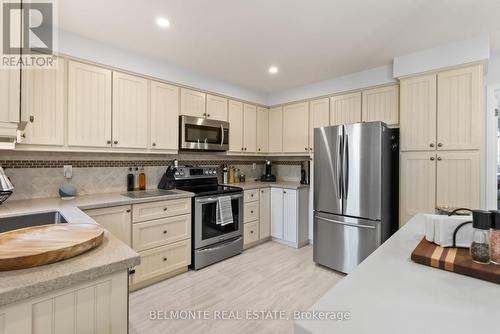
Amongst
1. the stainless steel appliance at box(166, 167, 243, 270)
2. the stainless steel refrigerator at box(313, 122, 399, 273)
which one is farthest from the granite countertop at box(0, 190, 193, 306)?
the stainless steel refrigerator at box(313, 122, 399, 273)

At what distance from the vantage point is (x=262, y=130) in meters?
4.16

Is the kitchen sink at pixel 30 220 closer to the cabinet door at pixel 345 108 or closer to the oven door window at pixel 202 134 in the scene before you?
the oven door window at pixel 202 134

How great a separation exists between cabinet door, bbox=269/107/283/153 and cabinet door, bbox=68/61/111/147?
8.24 feet

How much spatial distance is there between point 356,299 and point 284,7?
196 cm

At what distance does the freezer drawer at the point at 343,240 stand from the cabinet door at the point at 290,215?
59 centimetres

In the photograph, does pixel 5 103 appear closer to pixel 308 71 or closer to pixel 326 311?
pixel 326 311

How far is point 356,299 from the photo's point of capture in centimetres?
72

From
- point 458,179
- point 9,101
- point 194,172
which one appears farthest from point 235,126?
point 9,101

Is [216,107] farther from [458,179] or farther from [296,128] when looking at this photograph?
[458,179]

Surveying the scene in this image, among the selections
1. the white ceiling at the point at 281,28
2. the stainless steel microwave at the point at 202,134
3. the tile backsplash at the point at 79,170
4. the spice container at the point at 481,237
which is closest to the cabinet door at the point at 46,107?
the tile backsplash at the point at 79,170

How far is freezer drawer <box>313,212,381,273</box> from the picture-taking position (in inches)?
101

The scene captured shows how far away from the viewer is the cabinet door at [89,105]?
2252mm

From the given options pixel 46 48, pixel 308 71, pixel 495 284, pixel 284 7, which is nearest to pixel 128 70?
pixel 46 48

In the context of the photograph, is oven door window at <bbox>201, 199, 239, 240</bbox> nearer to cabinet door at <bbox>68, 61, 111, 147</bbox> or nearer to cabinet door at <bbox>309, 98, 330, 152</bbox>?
cabinet door at <bbox>68, 61, 111, 147</bbox>
